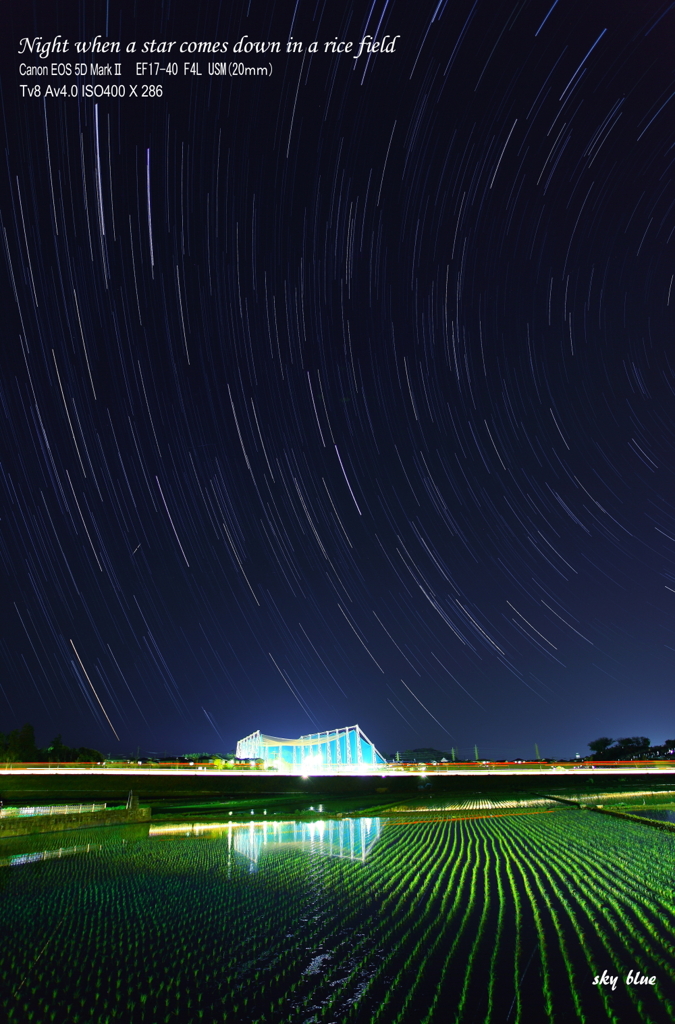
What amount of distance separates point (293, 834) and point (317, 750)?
103 meters

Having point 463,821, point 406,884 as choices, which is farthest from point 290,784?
point 406,884

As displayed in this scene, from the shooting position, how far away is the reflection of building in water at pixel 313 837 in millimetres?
18516

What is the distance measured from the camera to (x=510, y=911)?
10164 mm

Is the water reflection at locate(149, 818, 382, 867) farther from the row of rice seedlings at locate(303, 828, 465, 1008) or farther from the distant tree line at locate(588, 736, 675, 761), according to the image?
the distant tree line at locate(588, 736, 675, 761)

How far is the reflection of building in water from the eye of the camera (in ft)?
60.7

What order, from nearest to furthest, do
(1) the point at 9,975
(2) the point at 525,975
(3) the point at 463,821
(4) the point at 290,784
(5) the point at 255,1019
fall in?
(5) the point at 255,1019 < (2) the point at 525,975 < (1) the point at 9,975 < (3) the point at 463,821 < (4) the point at 290,784

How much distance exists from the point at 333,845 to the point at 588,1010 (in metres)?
14.8

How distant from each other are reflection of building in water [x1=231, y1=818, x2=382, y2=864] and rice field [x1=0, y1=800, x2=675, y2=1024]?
2.60ft

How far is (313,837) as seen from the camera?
21953 millimetres

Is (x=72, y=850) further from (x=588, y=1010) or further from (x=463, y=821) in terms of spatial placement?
(x=588, y=1010)

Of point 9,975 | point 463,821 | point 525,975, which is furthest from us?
point 463,821

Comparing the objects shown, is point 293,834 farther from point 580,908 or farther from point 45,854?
point 580,908

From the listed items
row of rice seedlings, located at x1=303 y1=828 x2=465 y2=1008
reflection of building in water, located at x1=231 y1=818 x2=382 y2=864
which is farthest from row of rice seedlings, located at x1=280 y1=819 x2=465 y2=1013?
reflection of building in water, located at x1=231 y1=818 x2=382 y2=864

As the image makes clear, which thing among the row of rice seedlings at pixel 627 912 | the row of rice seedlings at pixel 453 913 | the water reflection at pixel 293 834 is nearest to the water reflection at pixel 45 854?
the water reflection at pixel 293 834
